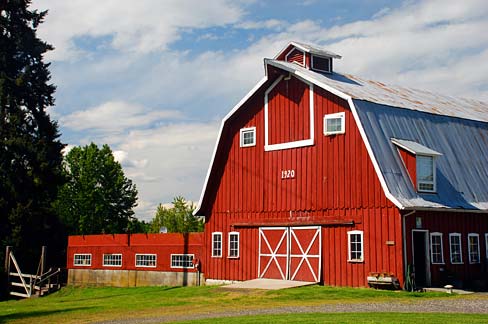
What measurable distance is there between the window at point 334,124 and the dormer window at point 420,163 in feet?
6.45

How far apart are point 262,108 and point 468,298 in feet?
39.1

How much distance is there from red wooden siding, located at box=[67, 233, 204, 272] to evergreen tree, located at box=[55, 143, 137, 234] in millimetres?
23080

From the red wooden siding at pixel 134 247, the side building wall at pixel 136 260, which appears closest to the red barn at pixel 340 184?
the side building wall at pixel 136 260

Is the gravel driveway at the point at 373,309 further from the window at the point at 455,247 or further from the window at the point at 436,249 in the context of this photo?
the window at the point at 455,247

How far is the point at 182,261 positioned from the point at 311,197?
8562 mm

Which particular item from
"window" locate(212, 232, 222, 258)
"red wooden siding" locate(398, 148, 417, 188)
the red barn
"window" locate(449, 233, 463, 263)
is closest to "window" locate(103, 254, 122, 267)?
the red barn

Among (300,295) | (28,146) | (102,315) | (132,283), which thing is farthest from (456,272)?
(28,146)

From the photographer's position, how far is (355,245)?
25.2 metres

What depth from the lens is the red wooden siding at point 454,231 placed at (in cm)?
2466

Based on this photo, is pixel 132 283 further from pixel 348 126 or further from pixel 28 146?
pixel 348 126

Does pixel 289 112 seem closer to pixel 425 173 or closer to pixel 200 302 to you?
pixel 425 173

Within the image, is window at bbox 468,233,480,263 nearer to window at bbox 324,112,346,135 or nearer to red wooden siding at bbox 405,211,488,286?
red wooden siding at bbox 405,211,488,286

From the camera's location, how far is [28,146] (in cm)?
4025

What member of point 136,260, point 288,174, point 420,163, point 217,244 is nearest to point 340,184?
point 288,174
